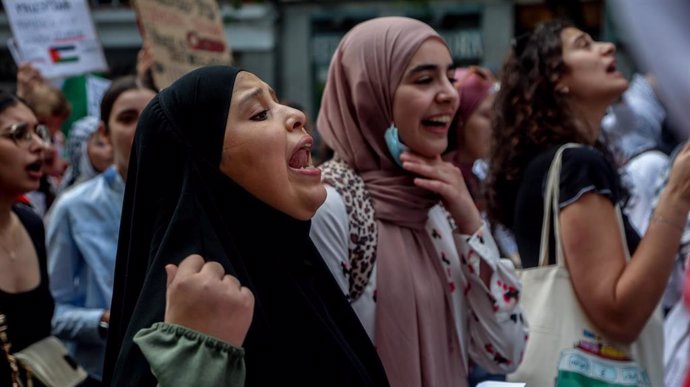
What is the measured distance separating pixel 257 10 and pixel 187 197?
18465 mm

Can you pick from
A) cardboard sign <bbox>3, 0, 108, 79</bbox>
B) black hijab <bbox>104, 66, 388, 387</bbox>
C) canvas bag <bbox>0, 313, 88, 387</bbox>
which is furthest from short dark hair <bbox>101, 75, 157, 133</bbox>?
black hijab <bbox>104, 66, 388, 387</bbox>

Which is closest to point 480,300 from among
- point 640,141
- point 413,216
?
point 413,216

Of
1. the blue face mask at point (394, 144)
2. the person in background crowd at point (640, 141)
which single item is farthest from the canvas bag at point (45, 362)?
the person in background crowd at point (640, 141)

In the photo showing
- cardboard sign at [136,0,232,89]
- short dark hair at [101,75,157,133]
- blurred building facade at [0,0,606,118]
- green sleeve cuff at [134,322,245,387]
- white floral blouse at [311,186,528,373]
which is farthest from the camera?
blurred building facade at [0,0,606,118]

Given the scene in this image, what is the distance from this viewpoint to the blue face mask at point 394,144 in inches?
124

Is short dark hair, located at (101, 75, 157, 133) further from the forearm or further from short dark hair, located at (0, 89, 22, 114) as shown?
the forearm

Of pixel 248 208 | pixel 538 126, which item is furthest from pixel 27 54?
pixel 248 208

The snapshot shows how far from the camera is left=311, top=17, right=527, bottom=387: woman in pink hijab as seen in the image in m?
2.97

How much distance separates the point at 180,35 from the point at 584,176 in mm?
2935

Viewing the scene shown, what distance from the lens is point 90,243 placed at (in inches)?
179

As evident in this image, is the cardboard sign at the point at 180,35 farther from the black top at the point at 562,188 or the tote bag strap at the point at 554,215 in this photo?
the tote bag strap at the point at 554,215

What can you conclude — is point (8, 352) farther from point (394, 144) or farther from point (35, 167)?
point (394, 144)

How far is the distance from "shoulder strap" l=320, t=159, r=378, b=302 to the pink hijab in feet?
0.15

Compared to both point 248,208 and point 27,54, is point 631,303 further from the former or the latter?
point 27,54
